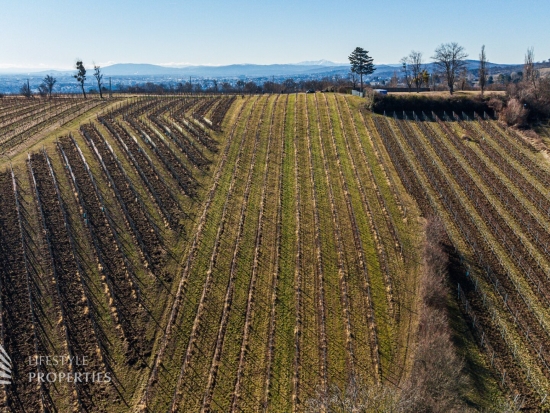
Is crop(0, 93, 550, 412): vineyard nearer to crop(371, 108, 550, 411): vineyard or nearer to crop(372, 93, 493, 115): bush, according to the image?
crop(371, 108, 550, 411): vineyard

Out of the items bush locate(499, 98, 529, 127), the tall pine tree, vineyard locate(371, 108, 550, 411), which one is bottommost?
vineyard locate(371, 108, 550, 411)

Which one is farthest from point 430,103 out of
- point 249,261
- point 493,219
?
point 249,261

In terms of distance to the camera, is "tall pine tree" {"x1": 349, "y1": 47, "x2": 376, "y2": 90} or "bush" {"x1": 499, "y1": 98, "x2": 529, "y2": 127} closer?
"bush" {"x1": 499, "y1": 98, "x2": 529, "y2": 127}

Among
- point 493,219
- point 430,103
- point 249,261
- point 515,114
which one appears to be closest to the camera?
point 249,261

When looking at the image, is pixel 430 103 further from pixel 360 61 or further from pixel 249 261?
pixel 249 261

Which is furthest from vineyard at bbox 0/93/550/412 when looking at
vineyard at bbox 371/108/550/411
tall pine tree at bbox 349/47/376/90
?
tall pine tree at bbox 349/47/376/90

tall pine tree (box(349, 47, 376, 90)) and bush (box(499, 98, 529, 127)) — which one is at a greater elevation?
tall pine tree (box(349, 47, 376, 90))

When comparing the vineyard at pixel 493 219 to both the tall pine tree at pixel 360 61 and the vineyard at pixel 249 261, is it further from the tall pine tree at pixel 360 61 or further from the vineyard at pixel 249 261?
the tall pine tree at pixel 360 61

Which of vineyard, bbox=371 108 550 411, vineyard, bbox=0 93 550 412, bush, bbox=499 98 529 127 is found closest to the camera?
vineyard, bbox=0 93 550 412

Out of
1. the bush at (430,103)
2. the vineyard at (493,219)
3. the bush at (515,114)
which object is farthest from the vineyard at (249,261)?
the bush at (430,103)

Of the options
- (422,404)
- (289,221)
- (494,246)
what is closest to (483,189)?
(494,246)
